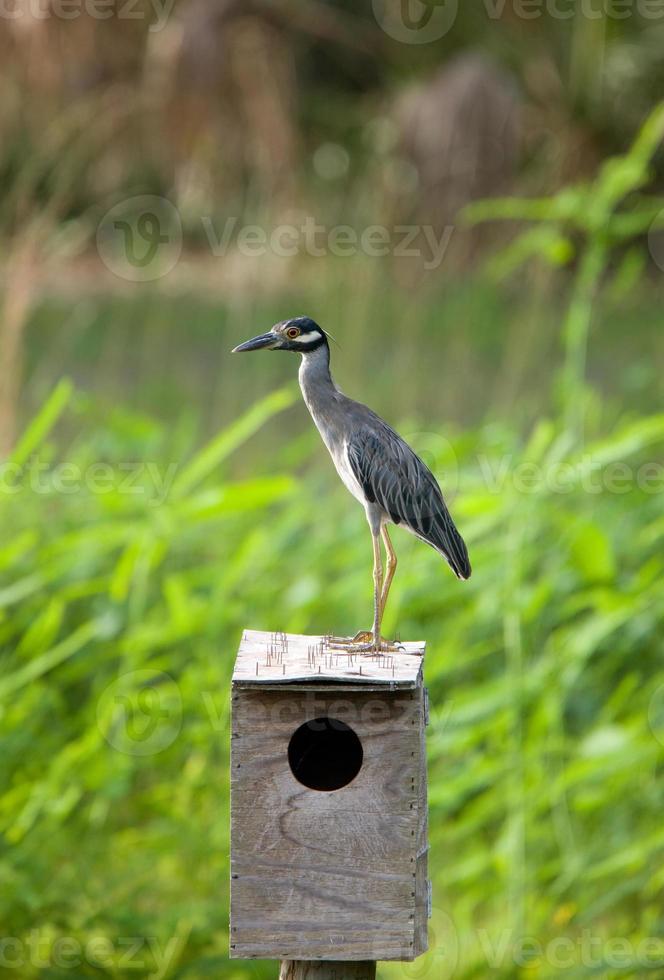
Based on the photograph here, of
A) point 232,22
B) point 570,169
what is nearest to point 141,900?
point 232,22

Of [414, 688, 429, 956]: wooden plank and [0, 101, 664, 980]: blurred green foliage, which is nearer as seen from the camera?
[414, 688, 429, 956]: wooden plank

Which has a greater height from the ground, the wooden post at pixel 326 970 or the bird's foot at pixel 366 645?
the bird's foot at pixel 366 645

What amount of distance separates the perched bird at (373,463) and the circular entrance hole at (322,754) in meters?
0.29

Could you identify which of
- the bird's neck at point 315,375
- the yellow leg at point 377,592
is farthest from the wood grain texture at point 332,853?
the bird's neck at point 315,375

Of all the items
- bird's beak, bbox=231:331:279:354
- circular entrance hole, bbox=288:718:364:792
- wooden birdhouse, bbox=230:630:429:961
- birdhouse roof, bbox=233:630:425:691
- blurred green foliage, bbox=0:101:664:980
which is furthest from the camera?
blurred green foliage, bbox=0:101:664:980

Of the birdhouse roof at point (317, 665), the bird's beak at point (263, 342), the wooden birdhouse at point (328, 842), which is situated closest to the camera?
the bird's beak at point (263, 342)

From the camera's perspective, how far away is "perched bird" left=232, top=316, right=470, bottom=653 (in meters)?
1.72

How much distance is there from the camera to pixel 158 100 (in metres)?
6.00

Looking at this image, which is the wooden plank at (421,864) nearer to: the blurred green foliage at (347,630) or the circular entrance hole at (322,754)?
the circular entrance hole at (322,754)

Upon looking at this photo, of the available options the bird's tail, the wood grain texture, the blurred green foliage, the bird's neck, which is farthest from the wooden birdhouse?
the blurred green foliage

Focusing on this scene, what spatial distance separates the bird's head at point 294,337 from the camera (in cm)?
167

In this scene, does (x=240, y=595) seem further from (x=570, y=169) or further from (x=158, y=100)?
(x=570, y=169)

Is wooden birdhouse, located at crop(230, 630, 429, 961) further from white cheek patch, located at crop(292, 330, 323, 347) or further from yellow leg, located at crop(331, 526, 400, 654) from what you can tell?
white cheek patch, located at crop(292, 330, 323, 347)

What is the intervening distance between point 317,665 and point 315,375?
16.0 inches
